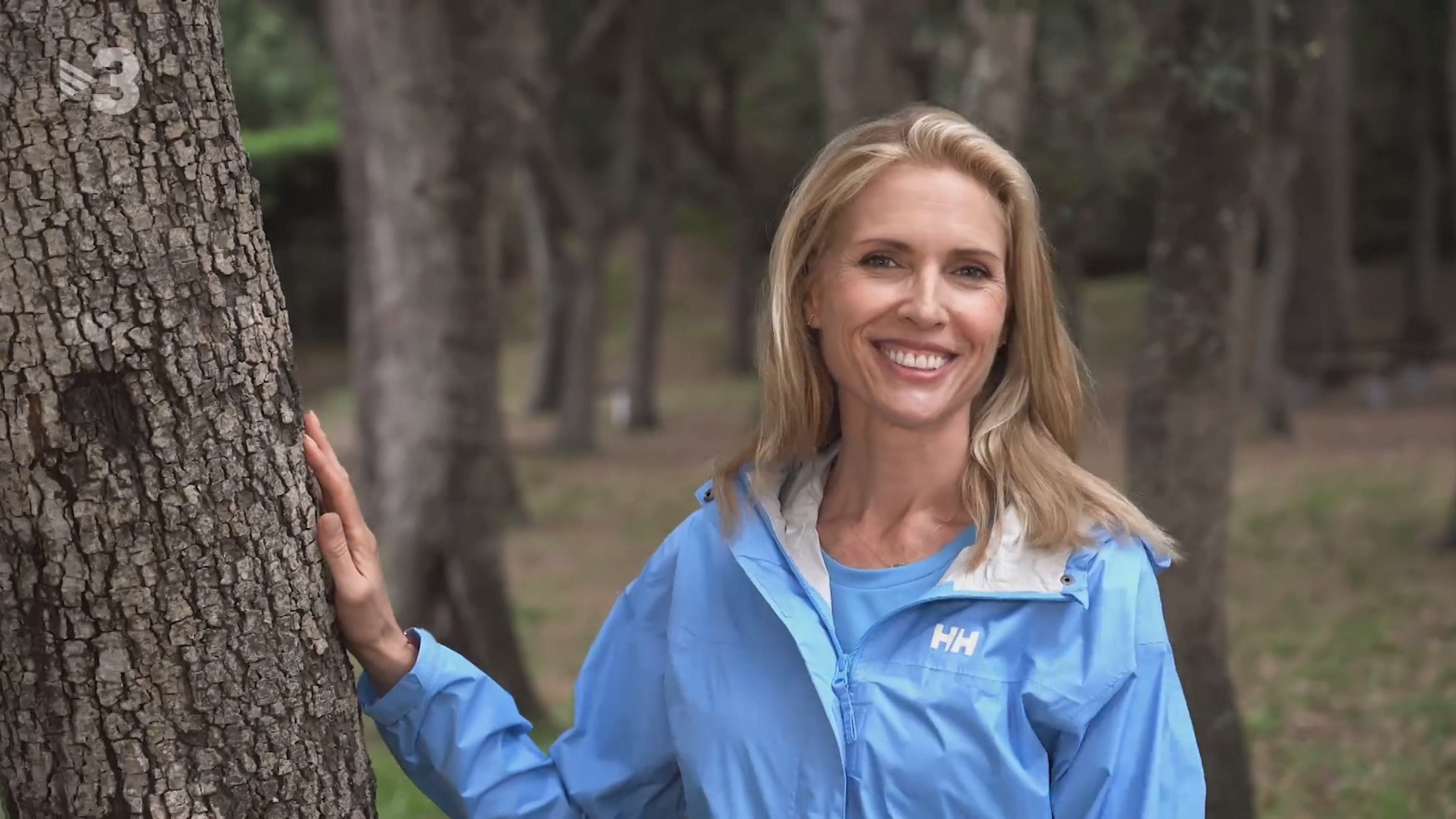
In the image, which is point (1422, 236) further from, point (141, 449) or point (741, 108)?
point (141, 449)

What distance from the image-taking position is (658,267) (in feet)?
71.5

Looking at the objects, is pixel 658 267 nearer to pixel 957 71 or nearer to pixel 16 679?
pixel 957 71

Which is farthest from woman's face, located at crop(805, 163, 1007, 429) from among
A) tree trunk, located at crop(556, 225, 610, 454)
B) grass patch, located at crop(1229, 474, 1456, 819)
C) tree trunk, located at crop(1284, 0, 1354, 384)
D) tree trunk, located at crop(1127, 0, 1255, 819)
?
tree trunk, located at crop(1284, 0, 1354, 384)

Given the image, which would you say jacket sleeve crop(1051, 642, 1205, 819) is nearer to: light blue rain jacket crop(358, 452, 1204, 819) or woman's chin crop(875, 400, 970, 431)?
light blue rain jacket crop(358, 452, 1204, 819)

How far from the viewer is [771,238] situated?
3.16 metres

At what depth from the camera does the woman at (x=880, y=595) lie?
228cm

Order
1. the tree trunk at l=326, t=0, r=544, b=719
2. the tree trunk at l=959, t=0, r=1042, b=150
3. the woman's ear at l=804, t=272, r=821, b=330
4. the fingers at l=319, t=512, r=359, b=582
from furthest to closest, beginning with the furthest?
1. the tree trunk at l=959, t=0, r=1042, b=150
2. the tree trunk at l=326, t=0, r=544, b=719
3. the woman's ear at l=804, t=272, r=821, b=330
4. the fingers at l=319, t=512, r=359, b=582

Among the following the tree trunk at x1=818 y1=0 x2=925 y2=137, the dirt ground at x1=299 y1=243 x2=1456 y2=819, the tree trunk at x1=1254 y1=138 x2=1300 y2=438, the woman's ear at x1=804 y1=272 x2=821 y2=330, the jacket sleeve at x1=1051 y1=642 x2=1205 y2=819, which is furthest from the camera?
the tree trunk at x1=1254 y1=138 x2=1300 y2=438

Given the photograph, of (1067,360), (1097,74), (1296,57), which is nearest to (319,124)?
(1097,74)

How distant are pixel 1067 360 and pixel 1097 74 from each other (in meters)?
15.0

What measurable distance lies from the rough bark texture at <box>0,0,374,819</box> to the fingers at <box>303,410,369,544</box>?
83 millimetres

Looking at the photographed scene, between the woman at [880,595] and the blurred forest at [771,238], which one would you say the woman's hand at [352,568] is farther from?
the blurred forest at [771,238]

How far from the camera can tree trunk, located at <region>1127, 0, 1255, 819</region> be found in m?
5.43

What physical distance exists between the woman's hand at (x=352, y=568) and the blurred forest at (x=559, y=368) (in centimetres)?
6
